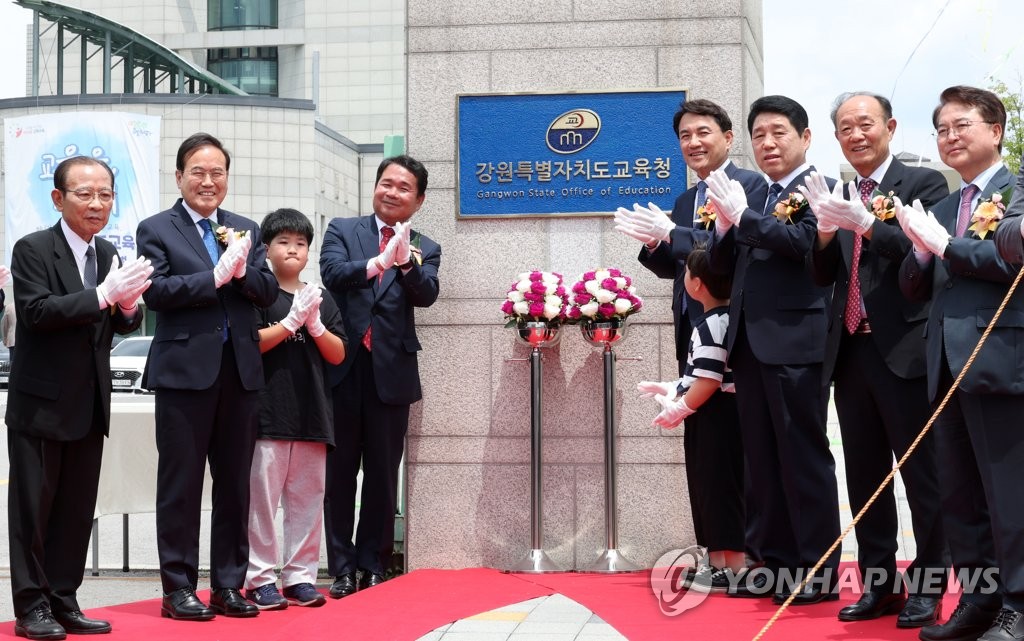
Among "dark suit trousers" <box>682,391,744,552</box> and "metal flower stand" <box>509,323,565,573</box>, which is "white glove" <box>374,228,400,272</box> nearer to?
"metal flower stand" <box>509,323,565,573</box>

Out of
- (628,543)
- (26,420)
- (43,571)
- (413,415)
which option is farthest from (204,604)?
(628,543)

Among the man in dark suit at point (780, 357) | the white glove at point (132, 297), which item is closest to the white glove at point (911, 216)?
the man in dark suit at point (780, 357)

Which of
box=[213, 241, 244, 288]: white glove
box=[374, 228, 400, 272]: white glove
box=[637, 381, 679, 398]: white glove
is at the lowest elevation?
box=[637, 381, 679, 398]: white glove

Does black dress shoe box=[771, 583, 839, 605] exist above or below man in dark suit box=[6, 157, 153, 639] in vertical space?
below

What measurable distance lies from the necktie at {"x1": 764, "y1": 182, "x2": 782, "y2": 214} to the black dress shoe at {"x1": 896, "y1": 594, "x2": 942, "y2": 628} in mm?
1636

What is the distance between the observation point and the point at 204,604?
196 inches

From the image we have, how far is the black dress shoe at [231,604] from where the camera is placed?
501 centimetres

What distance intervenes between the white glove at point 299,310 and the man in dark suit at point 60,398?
68 cm

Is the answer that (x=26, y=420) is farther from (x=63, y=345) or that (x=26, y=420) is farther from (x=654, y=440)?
(x=654, y=440)

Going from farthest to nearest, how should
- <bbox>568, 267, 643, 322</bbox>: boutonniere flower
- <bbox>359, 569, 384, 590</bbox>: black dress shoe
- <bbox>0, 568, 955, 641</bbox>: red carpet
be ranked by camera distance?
<bbox>568, 267, 643, 322</bbox>: boutonniere flower, <bbox>359, 569, 384, 590</bbox>: black dress shoe, <bbox>0, 568, 955, 641</bbox>: red carpet

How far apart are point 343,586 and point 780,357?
2.18 m

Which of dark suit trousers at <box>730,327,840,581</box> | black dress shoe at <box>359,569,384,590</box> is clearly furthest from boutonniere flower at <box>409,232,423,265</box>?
dark suit trousers at <box>730,327,840,581</box>

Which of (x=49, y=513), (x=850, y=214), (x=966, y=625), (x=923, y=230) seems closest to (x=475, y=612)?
(x=49, y=513)

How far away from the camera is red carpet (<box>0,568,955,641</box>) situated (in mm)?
4453
